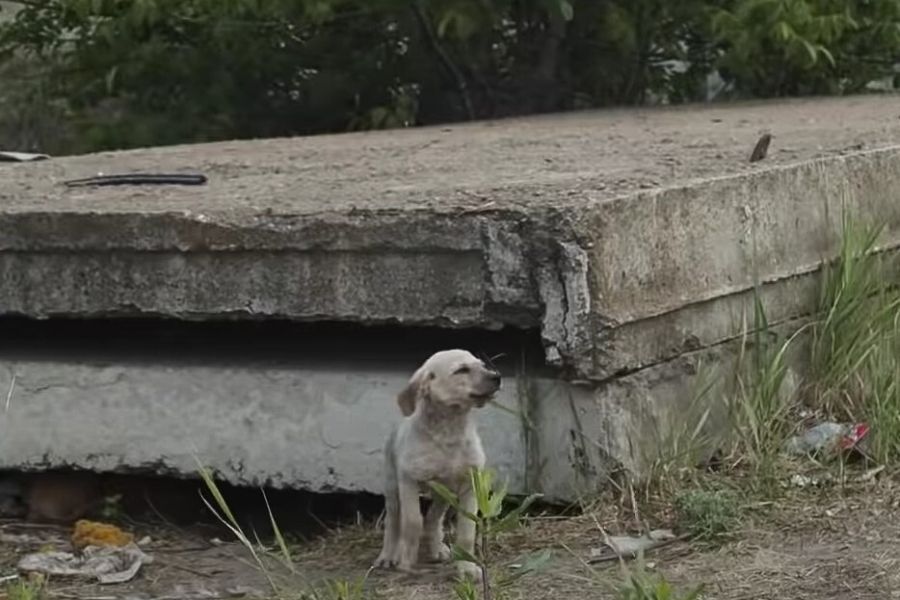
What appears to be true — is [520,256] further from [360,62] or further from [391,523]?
[360,62]

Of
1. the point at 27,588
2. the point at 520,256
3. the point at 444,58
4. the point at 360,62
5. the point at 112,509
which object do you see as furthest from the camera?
the point at 360,62

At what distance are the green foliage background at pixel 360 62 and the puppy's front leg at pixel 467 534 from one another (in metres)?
5.31

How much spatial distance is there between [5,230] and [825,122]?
341cm

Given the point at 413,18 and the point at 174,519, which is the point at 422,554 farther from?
the point at 413,18

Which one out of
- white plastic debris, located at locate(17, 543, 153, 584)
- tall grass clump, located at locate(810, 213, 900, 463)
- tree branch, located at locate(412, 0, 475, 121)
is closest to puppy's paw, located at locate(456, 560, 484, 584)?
white plastic debris, located at locate(17, 543, 153, 584)

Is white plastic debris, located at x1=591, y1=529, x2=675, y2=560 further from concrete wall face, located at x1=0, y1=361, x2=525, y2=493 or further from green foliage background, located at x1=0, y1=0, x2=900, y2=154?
green foliage background, located at x1=0, y1=0, x2=900, y2=154

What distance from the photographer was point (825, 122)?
7418 millimetres

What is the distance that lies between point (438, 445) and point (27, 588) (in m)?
0.95

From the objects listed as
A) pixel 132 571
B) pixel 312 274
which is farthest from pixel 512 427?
pixel 132 571

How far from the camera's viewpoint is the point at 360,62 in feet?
33.2

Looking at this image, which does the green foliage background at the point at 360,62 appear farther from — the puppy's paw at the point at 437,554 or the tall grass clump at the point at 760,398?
the puppy's paw at the point at 437,554

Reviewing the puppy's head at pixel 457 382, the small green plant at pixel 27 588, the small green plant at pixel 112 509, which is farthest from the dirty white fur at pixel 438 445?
the small green plant at pixel 112 509

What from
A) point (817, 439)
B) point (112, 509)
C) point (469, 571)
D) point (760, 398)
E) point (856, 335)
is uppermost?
A: point (856, 335)

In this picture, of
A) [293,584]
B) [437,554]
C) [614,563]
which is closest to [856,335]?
[614,563]
